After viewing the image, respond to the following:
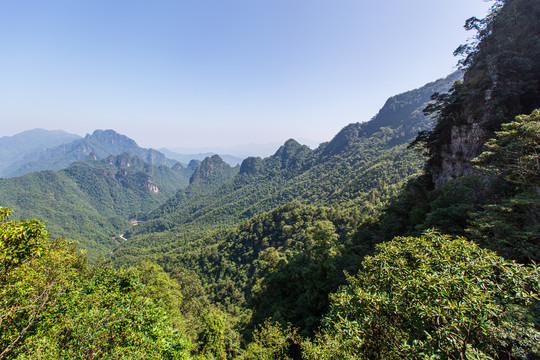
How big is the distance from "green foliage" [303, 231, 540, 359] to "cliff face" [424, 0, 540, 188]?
1927cm

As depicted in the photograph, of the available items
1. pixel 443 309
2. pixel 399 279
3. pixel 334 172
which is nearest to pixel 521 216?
pixel 399 279

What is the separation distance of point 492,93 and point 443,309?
2421 centimetres

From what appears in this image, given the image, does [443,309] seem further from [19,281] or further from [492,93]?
[492,93]

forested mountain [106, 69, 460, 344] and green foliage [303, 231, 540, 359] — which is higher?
green foliage [303, 231, 540, 359]

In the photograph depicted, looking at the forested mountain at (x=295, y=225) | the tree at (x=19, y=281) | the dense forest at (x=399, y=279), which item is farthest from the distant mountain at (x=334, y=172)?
the tree at (x=19, y=281)

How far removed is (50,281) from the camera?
882cm

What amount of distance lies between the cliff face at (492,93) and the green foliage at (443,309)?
19.3m

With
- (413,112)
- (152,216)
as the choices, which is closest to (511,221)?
(413,112)

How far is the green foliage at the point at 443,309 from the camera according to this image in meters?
4.30

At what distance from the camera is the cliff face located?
1805 centimetres

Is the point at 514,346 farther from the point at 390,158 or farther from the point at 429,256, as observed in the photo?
the point at 390,158

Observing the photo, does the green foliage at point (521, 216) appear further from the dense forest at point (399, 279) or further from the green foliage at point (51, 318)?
the green foliage at point (51, 318)

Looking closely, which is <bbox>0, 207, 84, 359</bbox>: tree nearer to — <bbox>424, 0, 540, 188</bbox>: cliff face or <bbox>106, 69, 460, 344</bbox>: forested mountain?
<bbox>106, 69, 460, 344</bbox>: forested mountain

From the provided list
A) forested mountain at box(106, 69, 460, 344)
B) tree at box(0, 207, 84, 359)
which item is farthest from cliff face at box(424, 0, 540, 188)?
tree at box(0, 207, 84, 359)
